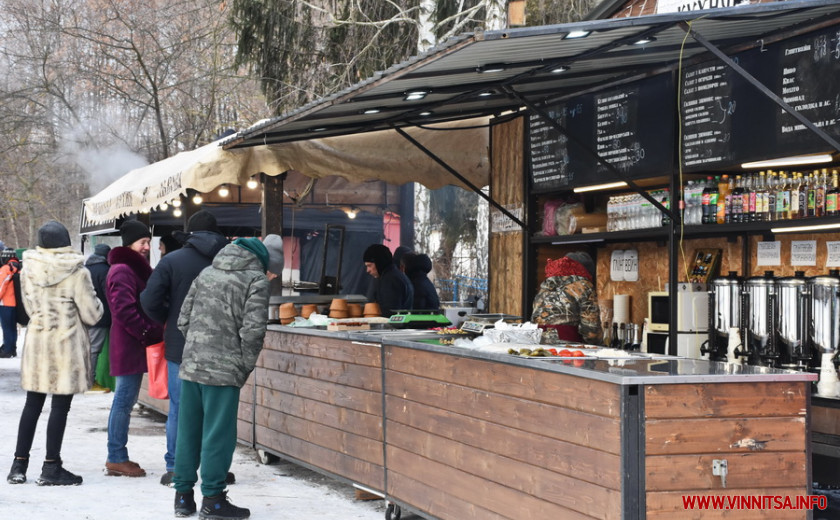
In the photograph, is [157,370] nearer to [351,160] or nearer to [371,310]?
[371,310]

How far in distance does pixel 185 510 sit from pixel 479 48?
3386mm

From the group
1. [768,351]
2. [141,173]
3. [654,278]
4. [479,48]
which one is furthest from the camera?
[141,173]

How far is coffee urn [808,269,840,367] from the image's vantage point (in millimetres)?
5734

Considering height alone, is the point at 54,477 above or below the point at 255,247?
A: below

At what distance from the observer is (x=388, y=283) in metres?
10.7

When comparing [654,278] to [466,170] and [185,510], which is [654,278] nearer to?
[466,170]

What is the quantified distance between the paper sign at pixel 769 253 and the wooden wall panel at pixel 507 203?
2642 mm

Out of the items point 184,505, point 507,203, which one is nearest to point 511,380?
point 184,505

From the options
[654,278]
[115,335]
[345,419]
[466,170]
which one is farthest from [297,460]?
[466,170]

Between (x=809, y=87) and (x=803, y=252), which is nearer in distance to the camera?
(x=809, y=87)

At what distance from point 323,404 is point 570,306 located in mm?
1941

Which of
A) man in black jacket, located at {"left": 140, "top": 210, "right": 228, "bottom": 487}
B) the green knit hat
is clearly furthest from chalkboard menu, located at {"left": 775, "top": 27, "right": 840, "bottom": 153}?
man in black jacket, located at {"left": 140, "top": 210, "right": 228, "bottom": 487}

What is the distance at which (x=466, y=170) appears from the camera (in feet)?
34.0

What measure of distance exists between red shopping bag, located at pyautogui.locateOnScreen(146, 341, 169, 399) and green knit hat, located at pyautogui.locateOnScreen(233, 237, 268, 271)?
156 cm
